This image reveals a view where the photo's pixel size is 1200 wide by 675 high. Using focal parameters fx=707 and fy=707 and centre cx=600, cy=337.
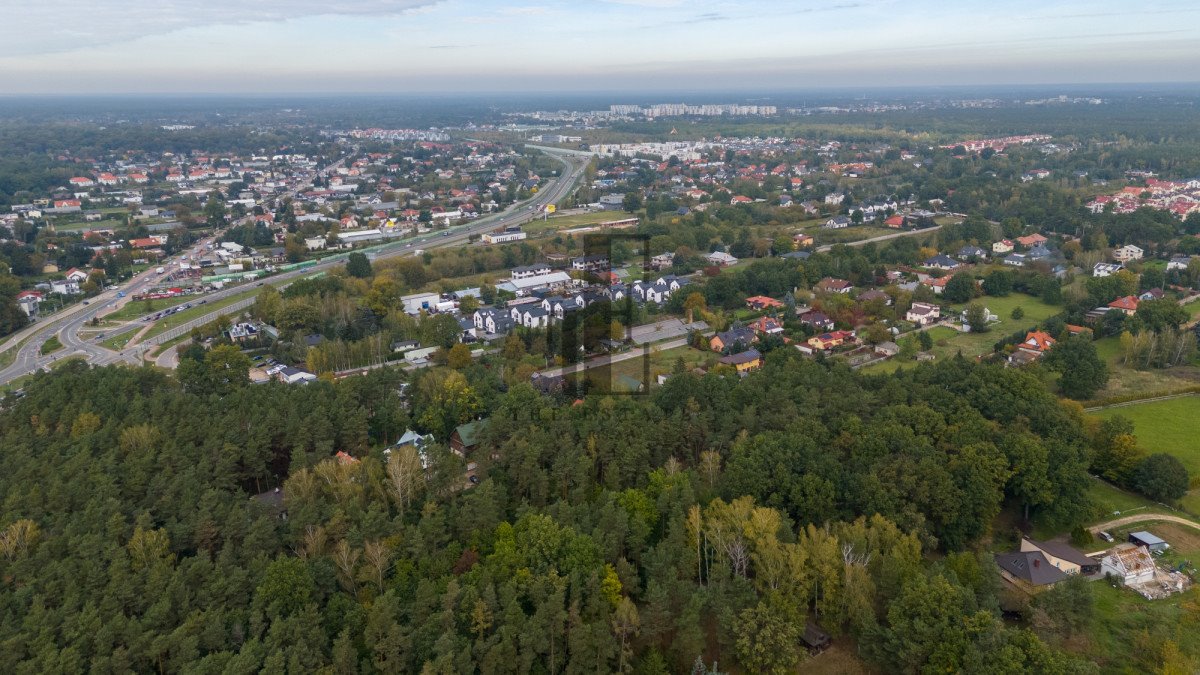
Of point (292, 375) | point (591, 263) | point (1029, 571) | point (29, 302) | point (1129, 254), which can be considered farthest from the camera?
point (1129, 254)

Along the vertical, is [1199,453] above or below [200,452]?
below

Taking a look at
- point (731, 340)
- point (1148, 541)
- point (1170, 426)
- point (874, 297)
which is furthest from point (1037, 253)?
point (1148, 541)

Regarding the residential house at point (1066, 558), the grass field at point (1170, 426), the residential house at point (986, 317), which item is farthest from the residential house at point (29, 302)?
the grass field at point (1170, 426)

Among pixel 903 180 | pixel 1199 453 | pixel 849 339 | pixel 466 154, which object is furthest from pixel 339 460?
pixel 466 154

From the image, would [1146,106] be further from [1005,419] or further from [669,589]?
[669,589]

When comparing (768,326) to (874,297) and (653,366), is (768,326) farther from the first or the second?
(874,297)

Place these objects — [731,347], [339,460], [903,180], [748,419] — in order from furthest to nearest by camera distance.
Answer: [903,180] → [731,347] → [748,419] → [339,460]
